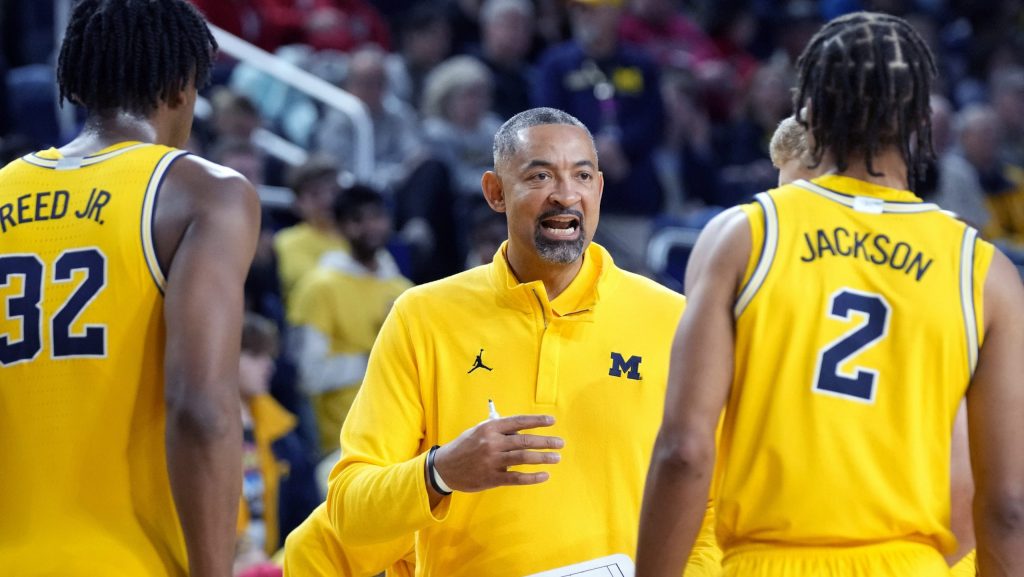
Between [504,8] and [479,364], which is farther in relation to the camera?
[504,8]

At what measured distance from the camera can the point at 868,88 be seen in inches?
110

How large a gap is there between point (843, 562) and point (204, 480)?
1.30 meters

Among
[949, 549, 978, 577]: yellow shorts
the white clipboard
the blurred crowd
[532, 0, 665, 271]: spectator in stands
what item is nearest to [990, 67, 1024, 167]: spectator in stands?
the blurred crowd

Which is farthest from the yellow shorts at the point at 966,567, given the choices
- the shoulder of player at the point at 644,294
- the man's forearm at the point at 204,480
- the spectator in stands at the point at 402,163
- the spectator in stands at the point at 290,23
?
the spectator in stands at the point at 290,23

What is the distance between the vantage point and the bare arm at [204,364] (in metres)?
2.88

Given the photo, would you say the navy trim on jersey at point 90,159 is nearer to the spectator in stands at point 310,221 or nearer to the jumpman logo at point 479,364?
the jumpman logo at point 479,364

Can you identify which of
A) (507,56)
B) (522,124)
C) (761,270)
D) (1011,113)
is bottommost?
(761,270)

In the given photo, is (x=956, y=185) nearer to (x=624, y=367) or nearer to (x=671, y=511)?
(x=624, y=367)

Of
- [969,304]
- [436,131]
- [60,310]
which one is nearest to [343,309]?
[436,131]

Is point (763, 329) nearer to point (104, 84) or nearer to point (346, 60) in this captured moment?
point (104, 84)

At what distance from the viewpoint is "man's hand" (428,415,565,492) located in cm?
→ 299

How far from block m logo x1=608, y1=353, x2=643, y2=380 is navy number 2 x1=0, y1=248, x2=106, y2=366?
4.16 feet

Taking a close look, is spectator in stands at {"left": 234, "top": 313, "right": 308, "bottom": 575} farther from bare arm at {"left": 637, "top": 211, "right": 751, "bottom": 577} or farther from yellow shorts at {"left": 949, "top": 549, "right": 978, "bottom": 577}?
bare arm at {"left": 637, "top": 211, "right": 751, "bottom": 577}

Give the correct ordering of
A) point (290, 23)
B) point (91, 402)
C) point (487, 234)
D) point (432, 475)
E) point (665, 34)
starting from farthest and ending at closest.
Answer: point (665, 34), point (290, 23), point (487, 234), point (432, 475), point (91, 402)
